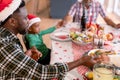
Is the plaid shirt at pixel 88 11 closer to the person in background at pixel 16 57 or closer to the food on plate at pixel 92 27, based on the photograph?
the food on plate at pixel 92 27

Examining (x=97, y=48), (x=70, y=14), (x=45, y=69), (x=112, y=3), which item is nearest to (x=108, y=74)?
(x=45, y=69)

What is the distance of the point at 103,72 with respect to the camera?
134 cm

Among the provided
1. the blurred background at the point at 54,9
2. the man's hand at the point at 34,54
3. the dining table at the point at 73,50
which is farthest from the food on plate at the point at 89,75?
the blurred background at the point at 54,9

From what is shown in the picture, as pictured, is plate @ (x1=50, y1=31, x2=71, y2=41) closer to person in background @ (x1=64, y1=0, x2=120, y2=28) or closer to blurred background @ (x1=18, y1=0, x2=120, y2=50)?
person in background @ (x1=64, y1=0, x2=120, y2=28)

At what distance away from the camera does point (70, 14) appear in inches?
108

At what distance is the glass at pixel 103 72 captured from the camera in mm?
1300

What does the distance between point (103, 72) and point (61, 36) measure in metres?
0.80

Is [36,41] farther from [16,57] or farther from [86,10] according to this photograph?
[16,57]

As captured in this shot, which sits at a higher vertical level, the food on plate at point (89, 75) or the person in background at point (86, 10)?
the person in background at point (86, 10)

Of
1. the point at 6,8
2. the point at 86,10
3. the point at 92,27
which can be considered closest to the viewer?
the point at 6,8

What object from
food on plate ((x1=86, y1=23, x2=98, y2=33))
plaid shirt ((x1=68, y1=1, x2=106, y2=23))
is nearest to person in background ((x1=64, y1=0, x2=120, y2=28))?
plaid shirt ((x1=68, y1=1, x2=106, y2=23))

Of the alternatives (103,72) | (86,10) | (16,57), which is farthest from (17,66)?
(86,10)

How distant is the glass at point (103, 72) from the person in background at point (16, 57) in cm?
11

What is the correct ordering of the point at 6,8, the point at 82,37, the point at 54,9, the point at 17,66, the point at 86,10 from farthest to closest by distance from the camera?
1. the point at 54,9
2. the point at 86,10
3. the point at 82,37
4. the point at 6,8
5. the point at 17,66
